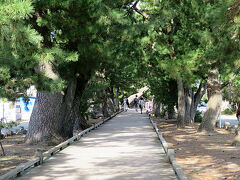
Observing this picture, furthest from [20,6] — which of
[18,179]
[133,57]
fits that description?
[133,57]

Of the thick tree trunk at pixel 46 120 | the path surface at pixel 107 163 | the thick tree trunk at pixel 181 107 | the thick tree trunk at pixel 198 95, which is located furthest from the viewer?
the thick tree trunk at pixel 198 95

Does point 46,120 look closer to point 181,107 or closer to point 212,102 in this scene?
point 212,102

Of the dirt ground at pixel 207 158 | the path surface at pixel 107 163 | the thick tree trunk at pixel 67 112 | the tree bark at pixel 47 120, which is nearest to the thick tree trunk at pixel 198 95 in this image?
the dirt ground at pixel 207 158

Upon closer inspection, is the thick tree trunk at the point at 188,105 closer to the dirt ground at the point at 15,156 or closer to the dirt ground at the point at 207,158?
the dirt ground at the point at 207,158

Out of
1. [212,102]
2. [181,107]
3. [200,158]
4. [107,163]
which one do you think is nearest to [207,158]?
[200,158]

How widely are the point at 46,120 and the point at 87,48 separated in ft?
10.9

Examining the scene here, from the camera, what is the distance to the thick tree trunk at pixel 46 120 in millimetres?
15297

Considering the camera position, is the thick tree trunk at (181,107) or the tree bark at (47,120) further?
the thick tree trunk at (181,107)

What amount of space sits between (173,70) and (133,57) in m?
7.08

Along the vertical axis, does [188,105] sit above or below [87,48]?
below

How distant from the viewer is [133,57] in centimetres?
2277

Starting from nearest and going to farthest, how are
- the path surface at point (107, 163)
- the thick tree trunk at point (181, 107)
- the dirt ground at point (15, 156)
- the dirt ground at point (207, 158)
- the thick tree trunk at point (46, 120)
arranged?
the path surface at point (107, 163) < the dirt ground at point (207, 158) < the dirt ground at point (15, 156) < the thick tree trunk at point (46, 120) < the thick tree trunk at point (181, 107)

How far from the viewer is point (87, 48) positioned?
46.9 feet

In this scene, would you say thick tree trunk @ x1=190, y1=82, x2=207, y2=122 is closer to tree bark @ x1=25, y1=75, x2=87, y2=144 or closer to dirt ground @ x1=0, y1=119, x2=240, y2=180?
dirt ground @ x1=0, y1=119, x2=240, y2=180
